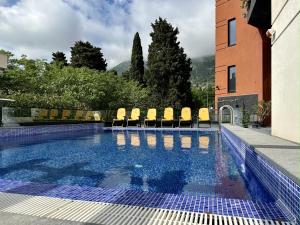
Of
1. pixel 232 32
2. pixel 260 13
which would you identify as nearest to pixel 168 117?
pixel 232 32

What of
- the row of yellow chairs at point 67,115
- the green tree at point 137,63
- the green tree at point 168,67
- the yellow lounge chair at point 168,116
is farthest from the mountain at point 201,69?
the yellow lounge chair at point 168,116

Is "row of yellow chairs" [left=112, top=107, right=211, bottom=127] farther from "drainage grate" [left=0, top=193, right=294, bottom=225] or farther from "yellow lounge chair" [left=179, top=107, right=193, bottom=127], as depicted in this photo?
"drainage grate" [left=0, top=193, right=294, bottom=225]

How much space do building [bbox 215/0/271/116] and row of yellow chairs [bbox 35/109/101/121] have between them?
24.9ft

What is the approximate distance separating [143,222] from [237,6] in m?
17.4

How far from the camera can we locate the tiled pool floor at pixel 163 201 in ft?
9.27

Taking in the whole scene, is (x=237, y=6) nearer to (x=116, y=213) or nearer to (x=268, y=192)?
(x=268, y=192)

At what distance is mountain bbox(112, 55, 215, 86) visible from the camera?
100412 mm

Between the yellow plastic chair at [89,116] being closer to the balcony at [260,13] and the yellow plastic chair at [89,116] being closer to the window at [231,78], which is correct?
the window at [231,78]

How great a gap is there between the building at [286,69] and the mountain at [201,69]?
8035 cm

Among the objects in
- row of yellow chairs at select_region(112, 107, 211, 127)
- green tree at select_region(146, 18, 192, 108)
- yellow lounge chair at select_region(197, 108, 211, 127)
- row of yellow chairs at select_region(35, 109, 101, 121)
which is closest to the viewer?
row of yellow chairs at select_region(35, 109, 101, 121)

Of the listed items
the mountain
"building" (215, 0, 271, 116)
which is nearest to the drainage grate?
"building" (215, 0, 271, 116)

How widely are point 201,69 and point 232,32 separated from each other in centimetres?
11835

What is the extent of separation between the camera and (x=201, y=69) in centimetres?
13438

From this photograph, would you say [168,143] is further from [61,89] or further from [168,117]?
[61,89]
